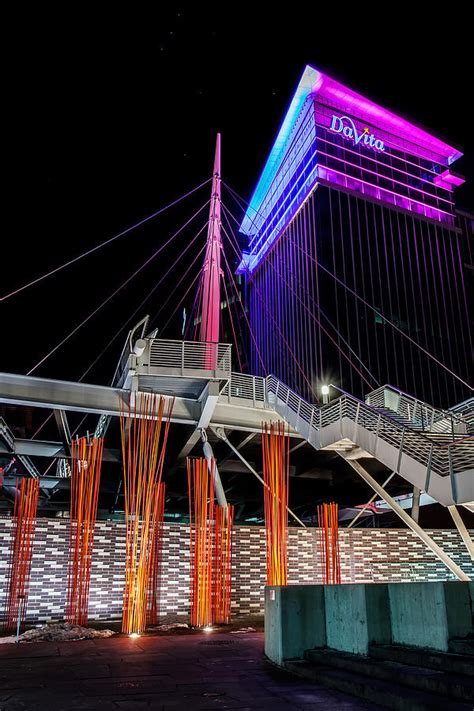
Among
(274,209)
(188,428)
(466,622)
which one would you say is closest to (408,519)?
(188,428)

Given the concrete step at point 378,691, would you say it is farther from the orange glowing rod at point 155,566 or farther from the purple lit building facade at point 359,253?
the purple lit building facade at point 359,253

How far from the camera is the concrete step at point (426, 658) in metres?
5.39

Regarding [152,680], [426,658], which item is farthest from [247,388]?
[426,658]

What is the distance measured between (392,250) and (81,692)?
4359 centimetres

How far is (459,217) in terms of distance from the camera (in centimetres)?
5069

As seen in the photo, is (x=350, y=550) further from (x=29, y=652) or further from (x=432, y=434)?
(x=29, y=652)

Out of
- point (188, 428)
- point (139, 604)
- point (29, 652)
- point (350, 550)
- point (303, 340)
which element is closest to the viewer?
point (29, 652)

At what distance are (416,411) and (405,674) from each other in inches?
690

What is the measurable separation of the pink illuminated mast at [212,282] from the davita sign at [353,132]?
86.7 feet

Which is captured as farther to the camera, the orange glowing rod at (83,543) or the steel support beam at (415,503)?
the steel support beam at (415,503)

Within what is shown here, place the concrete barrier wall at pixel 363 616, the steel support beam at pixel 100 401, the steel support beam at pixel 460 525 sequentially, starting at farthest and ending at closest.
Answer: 1. the steel support beam at pixel 100 401
2. the steel support beam at pixel 460 525
3. the concrete barrier wall at pixel 363 616

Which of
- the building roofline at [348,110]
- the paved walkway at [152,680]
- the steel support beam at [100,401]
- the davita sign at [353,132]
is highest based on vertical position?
the building roofline at [348,110]

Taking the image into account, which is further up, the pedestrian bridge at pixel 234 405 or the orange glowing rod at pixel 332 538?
the pedestrian bridge at pixel 234 405

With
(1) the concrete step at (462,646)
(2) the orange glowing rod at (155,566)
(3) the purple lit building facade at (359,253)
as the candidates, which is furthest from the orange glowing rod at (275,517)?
(3) the purple lit building facade at (359,253)
